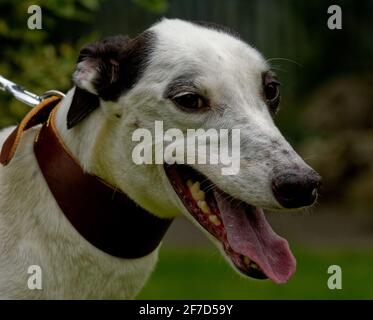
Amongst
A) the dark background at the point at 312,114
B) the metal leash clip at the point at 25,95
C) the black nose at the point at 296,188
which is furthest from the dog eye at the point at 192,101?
the dark background at the point at 312,114

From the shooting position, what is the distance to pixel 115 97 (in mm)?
3338

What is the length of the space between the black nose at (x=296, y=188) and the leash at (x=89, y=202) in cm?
62

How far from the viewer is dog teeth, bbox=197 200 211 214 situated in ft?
10.5

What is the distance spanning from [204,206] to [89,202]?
413 mm

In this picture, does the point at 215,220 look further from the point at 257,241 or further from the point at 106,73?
the point at 106,73

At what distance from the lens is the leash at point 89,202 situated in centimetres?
333

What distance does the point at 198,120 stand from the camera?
3203 millimetres

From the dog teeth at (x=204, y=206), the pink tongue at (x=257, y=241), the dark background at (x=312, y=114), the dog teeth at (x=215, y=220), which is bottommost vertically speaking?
the dark background at (x=312, y=114)

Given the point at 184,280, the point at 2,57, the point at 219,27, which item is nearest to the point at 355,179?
the point at 184,280

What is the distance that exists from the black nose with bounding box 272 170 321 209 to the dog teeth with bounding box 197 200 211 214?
32 centimetres

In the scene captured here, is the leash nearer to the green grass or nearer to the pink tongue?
the pink tongue

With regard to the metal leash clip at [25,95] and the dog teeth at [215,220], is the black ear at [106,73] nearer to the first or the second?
the metal leash clip at [25,95]

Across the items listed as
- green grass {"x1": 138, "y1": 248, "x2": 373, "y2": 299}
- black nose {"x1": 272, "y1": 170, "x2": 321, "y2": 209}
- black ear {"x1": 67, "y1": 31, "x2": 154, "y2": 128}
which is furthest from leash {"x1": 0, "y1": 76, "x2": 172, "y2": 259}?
green grass {"x1": 138, "y1": 248, "x2": 373, "y2": 299}

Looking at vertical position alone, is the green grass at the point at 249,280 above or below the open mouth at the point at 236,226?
below
